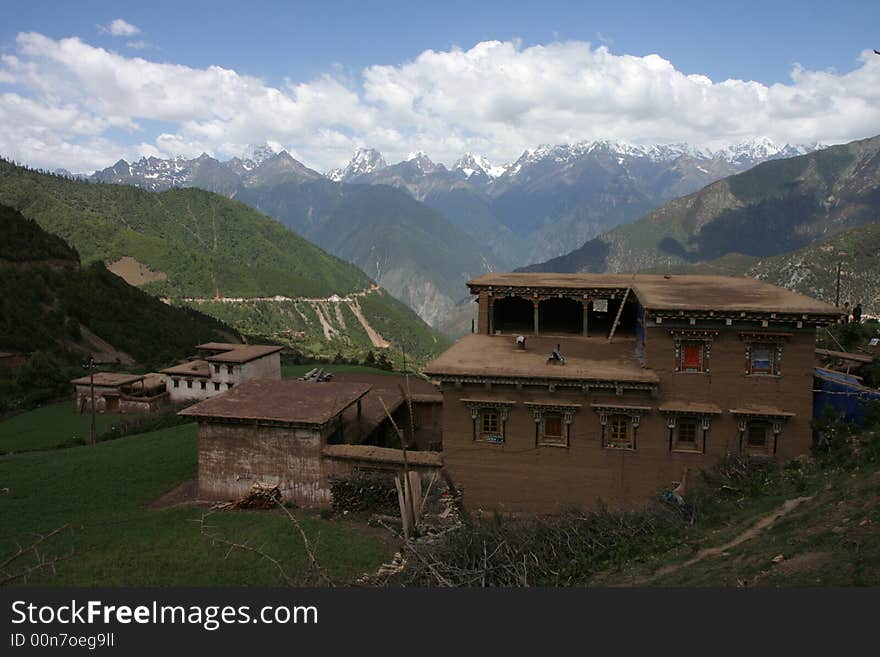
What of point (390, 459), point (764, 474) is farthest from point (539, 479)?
point (764, 474)

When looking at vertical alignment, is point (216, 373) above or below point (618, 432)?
below

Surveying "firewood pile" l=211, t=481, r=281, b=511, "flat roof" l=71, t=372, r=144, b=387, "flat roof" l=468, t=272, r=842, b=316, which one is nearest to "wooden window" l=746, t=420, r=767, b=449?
"flat roof" l=468, t=272, r=842, b=316

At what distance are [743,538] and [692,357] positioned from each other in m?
7.20

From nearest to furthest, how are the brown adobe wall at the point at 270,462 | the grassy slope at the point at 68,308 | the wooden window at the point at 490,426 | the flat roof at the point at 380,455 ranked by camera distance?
1. the wooden window at the point at 490,426
2. the flat roof at the point at 380,455
3. the brown adobe wall at the point at 270,462
4. the grassy slope at the point at 68,308

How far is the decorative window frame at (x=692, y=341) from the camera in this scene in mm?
19750

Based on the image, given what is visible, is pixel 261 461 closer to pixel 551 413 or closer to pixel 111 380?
pixel 551 413

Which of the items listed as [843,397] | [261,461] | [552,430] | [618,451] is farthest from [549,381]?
[261,461]

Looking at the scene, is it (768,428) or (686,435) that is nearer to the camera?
(768,428)

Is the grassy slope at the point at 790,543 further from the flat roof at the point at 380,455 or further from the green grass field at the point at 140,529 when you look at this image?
the flat roof at the point at 380,455

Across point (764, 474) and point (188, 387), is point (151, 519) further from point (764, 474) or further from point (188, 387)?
point (188, 387)

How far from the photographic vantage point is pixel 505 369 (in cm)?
2058

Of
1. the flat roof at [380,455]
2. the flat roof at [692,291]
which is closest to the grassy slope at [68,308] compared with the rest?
the flat roof at [380,455]

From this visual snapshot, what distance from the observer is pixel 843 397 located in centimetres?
1962

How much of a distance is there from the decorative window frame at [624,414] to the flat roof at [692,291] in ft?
10.8
